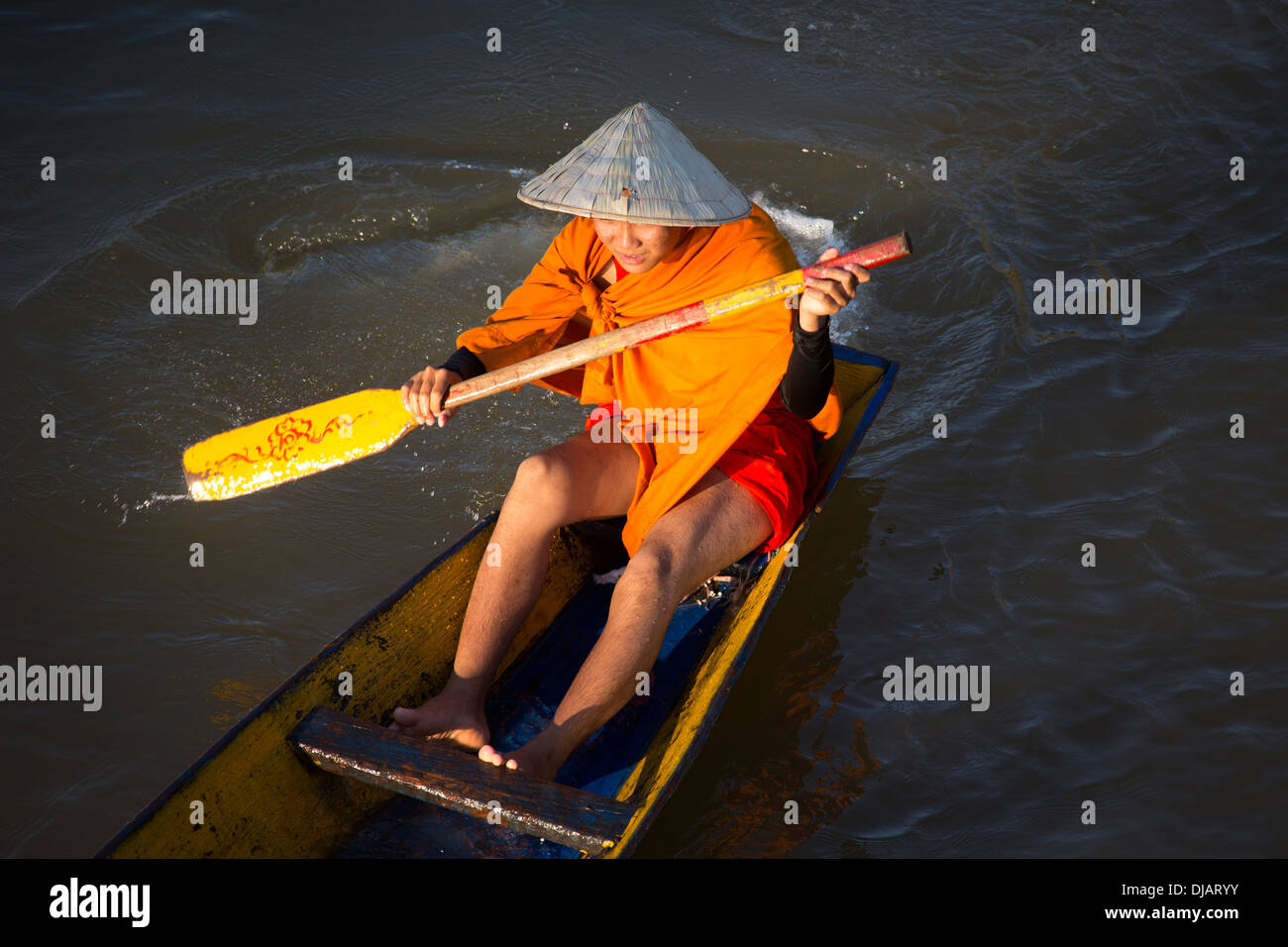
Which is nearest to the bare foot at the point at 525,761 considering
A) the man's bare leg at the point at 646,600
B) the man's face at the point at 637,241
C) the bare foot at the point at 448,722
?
the man's bare leg at the point at 646,600

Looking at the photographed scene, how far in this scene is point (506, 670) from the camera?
11.7 ft

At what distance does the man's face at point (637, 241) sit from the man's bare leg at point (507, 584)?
620mm

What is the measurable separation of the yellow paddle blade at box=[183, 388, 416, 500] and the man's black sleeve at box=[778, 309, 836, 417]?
124 centimetres

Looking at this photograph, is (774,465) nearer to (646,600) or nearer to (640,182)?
(646,600)

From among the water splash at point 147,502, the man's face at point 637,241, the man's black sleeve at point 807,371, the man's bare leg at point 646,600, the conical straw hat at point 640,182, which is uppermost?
the conical straw hat at point 640,182

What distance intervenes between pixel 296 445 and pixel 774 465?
1.57 metres

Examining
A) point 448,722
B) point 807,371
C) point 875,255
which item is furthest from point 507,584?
point 875,255

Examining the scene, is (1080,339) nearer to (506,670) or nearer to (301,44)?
(506,670)

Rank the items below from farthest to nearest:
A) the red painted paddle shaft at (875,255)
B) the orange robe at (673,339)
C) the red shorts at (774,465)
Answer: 1. the red shorts at (774,465)
2. the orange robe at (673,339)
3. the red painted paddle shaft at (875,255)

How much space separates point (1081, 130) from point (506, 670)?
5614mm

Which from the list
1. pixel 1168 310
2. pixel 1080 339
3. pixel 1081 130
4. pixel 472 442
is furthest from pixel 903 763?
pixel 1081 130

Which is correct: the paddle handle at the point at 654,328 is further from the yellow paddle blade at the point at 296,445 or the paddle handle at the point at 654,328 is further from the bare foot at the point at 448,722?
the bare foot at the point at 448,722

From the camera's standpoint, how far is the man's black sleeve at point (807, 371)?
3.02 meters

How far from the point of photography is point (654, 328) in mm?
3086
